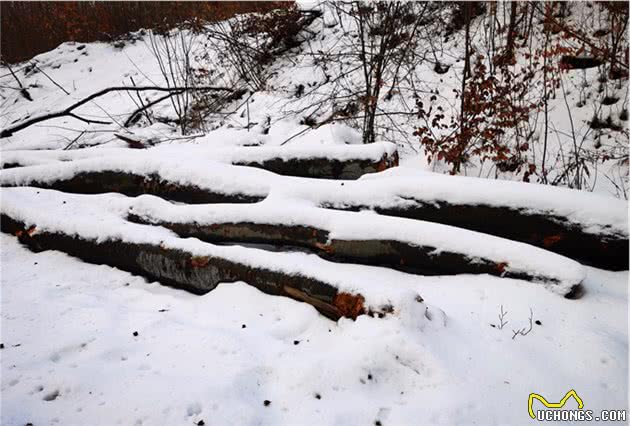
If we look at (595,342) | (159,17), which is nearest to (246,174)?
(595,342)

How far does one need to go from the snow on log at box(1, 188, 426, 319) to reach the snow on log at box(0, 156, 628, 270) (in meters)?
0.38

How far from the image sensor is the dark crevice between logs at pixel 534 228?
2.23 m

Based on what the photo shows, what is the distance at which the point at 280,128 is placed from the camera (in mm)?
5988

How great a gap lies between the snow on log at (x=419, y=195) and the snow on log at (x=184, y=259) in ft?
1.25

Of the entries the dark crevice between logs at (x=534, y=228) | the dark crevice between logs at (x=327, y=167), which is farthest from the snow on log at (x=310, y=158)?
the dark crevice between logs at (x=534, y=228)

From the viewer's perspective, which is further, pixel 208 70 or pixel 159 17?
pixel 159 17

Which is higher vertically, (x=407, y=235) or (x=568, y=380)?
(x=407, y=235)

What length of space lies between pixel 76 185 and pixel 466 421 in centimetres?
401

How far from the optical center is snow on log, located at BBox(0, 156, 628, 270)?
2256mm

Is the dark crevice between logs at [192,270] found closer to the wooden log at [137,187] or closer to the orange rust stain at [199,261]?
the orange rust stain at [199,261]

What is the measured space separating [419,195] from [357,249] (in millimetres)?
656

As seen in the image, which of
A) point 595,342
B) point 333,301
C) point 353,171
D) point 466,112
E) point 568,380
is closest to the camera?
point 568,380

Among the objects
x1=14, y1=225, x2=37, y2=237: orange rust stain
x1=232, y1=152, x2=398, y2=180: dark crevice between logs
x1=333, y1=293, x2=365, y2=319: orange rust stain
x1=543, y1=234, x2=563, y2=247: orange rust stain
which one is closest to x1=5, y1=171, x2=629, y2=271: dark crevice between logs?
x1=543, y1=234, x2=563, y2=247: orange rust stain

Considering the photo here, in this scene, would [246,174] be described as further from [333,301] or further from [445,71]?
[445,71]
